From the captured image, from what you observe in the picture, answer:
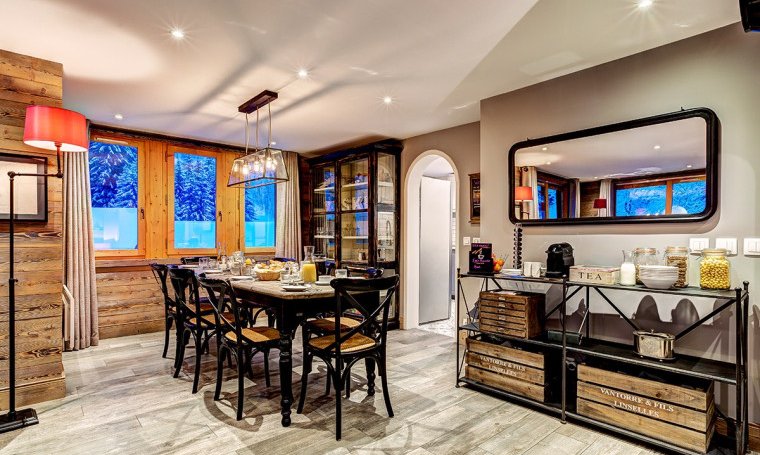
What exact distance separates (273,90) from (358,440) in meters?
2.89

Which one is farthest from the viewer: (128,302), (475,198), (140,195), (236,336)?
(140,195)

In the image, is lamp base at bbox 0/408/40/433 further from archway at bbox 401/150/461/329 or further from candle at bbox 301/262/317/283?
Result: archway at bbox 401/150/461/329

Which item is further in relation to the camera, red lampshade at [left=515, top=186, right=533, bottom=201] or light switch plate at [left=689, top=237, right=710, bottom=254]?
red lampshade at [left=515, top=186, right=533, bottom=201]

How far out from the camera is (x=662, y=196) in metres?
2.73

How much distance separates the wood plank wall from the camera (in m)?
2.84

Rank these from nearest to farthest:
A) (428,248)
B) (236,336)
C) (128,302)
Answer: (236,336) < (128,302) < (428,248)

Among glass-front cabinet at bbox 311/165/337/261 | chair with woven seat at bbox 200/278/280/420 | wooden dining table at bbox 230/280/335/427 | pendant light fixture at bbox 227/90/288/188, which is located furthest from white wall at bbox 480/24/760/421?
glass-front cabinet at bbox 311/165/337/261

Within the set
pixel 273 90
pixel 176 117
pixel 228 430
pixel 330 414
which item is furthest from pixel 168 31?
pixel 330 414

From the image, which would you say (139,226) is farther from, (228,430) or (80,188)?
(228,430)

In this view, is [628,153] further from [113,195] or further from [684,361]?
Answer: [113,195]

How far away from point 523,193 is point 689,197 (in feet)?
3.87

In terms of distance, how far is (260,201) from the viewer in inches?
244

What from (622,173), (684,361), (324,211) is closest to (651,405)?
(684,361)

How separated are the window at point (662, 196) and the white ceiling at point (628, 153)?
0.26 feet
